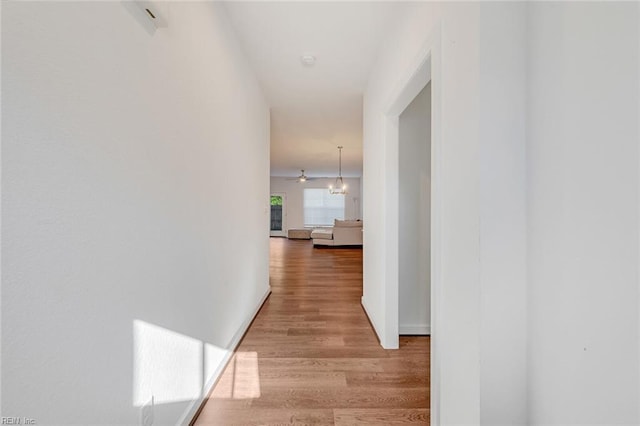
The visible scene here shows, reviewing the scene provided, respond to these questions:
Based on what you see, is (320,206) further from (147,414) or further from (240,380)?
(147,414)

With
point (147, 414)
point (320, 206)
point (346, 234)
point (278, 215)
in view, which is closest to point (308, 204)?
point (320, 206)

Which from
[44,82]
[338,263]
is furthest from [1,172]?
[338,263]

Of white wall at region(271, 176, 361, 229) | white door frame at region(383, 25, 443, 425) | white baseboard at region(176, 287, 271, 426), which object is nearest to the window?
white wall at region(271, 176, 361, 229)

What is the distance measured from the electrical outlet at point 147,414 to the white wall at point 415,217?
199cm

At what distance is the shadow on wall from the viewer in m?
0.99

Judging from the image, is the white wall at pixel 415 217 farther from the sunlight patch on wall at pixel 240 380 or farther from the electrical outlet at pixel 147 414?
the electrical outlet at pixel 147 414

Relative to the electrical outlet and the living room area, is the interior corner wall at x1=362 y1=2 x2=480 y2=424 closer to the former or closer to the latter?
the electrical outlet

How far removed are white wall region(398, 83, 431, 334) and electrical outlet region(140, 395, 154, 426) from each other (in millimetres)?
1989

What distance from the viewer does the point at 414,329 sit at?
244cm

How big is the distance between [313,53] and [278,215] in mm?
9262

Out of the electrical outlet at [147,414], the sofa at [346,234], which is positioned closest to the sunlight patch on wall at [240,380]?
the electrical outlet at [147,414]
